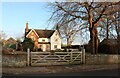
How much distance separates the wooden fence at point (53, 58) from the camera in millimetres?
25734

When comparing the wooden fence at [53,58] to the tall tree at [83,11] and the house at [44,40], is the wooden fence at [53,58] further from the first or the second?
the house at [44,40]

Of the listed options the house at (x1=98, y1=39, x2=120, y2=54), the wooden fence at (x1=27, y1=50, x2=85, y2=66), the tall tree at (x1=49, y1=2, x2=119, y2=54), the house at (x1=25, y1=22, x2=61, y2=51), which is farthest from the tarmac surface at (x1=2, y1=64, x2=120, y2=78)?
the house at (x1=25, y1=22, x2=61, y2=51)

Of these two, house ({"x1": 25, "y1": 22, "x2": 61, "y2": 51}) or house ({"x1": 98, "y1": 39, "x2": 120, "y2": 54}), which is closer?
house ({"x1": 98, "y1": 39, "x2": 120, "y2": 54})

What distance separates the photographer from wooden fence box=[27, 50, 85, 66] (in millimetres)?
25734

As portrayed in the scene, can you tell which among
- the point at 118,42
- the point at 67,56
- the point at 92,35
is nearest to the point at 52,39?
the point at 118,42

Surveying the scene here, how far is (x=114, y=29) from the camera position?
34844 millimetres

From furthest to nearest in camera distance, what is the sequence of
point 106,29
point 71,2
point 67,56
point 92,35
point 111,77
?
point 106,29 → point 92,35 → point 71,2 → point 67,56 → point 111,77

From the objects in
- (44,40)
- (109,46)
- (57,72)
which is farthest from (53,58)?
(44,40)

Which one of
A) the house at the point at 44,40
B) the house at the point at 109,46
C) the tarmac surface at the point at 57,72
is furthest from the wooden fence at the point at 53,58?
the house at the point at 44,40

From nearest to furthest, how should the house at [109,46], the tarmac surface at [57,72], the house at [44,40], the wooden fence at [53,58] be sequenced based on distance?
the tarmac surface at [57,72]
the wooden fence at [53,58]
the house at [109,46]
the house at [44,40]

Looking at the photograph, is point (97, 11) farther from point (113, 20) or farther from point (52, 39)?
point (52, 39)

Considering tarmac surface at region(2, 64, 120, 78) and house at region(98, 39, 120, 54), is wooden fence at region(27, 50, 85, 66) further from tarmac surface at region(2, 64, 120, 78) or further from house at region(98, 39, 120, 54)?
house at region(98, 39, 120, 54)

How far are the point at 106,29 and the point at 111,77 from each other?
20.3 meters

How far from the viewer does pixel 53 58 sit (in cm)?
2628
